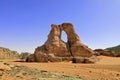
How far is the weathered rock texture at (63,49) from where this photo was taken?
3262cm

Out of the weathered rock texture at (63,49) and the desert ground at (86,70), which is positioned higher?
the weathered rock texture at (63,49)

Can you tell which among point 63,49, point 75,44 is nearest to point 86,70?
point 63,49

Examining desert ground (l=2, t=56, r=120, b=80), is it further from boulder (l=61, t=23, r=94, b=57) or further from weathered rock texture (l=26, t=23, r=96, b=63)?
boulder (l=61, t=23, r=94, b=57)

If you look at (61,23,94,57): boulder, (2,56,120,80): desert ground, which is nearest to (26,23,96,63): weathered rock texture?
(61,23,94,57): boulder

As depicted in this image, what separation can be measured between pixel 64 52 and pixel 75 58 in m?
2.68

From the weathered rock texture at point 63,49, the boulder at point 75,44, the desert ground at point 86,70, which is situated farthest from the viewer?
the boulder at point 75,44

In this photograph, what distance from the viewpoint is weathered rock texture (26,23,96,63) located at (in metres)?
32.6

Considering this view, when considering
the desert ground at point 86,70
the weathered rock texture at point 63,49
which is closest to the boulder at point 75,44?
the weathered rock texture at point 63,49

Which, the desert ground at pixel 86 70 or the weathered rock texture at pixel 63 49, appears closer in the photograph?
the desert ground at pixel 86 70

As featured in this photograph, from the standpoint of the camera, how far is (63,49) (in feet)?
115

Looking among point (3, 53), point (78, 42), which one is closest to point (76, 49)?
point (78, 42)

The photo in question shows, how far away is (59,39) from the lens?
3694cm

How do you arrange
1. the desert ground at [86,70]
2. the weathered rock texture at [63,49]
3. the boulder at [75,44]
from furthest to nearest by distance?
the boulder at [75,44]
the weathered rock texture at [63,49]
the desert ground at [86,70]

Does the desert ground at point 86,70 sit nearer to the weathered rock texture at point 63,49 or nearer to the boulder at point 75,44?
the weathered rock texture at point 63,49
